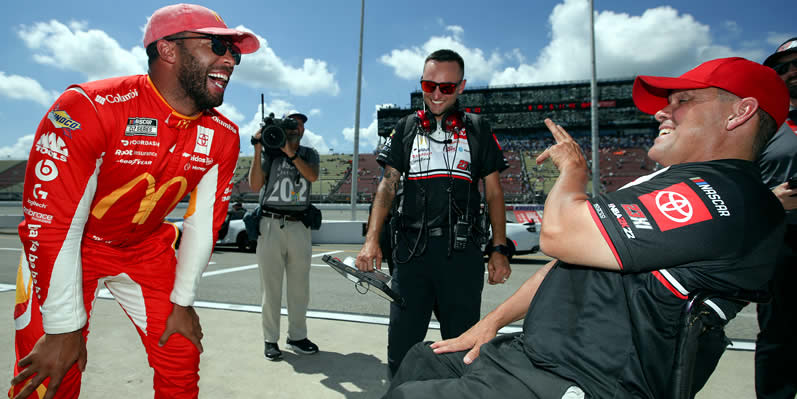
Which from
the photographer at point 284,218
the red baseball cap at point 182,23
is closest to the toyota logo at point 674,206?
the red baseball cap at point 182,23

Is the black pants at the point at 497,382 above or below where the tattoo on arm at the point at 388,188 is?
below

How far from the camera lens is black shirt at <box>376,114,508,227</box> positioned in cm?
231

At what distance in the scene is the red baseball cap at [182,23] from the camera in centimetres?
167

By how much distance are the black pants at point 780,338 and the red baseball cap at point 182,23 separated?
292cm

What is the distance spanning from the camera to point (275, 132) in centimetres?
358

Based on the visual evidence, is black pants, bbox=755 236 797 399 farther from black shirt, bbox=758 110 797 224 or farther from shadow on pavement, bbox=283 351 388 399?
shadow on pavement, bbox=283 351 388 399

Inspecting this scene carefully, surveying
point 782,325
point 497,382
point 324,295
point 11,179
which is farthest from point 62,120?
point 11,179

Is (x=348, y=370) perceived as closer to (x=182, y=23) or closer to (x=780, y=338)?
(x=182, y=23)

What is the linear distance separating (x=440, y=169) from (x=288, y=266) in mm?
1881

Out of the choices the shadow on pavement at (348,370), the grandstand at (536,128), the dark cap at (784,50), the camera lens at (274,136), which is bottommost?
the shadow on pavement at (348,370)

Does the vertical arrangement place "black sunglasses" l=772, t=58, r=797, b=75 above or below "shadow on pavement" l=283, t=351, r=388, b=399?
above

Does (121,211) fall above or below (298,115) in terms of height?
below

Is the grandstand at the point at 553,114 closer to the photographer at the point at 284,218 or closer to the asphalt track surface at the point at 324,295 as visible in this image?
the asphalt track surface at the point at 324,295

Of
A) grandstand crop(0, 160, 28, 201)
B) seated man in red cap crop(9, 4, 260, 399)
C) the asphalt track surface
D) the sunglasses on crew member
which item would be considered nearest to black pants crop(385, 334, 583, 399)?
seated man in red cap crop(9, 4, 260, 399)
